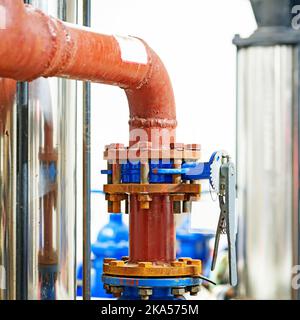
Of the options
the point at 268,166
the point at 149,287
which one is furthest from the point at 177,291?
the point at 268,166

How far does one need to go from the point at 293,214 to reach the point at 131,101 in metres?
0.80

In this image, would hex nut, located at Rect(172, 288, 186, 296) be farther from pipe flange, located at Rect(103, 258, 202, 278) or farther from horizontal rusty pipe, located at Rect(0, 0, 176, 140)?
horizontal rusty pipe, located at Rect(0, 0, 176, 140)

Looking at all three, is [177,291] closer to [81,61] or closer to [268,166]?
[81,61]

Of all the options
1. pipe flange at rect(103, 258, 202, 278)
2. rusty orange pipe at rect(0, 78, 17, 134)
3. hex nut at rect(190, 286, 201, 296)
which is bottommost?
hex nut at rect(190, 286, 201, 296)

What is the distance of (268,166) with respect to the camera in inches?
80.7

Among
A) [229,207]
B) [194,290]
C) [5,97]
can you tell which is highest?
[5,97]

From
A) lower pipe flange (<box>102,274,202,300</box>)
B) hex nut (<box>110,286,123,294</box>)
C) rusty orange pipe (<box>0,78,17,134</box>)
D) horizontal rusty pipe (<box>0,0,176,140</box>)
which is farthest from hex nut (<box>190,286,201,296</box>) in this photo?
rusty orange pipe (<box>0,78,17,134</box>)

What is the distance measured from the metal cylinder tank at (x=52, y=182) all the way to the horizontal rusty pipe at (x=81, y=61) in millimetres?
153

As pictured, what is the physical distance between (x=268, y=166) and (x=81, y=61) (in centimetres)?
95

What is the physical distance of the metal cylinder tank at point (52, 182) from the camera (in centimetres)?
140

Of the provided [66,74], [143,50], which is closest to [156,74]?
[143,50]

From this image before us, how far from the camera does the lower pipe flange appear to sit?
1.26 metres

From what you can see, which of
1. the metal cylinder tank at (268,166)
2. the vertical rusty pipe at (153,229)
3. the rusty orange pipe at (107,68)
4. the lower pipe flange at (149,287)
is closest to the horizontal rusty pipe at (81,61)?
the rusty orange pipe at (107,68)

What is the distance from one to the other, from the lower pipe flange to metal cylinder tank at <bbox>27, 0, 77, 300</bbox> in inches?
6.2
